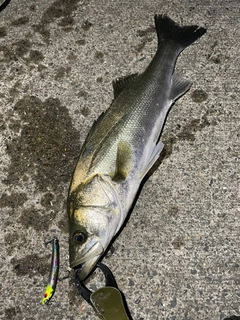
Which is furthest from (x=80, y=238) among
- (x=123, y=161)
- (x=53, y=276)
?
(x=123, y=161)

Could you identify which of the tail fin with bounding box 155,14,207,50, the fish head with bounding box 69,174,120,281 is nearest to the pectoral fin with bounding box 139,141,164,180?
the fish head with bounding box 69,174,120,281

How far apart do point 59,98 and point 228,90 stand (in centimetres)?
166

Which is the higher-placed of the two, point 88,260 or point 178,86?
point 178,86

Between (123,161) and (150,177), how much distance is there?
45 cm

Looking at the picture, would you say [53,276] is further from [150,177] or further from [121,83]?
[121,83]

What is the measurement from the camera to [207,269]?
9.10 feet

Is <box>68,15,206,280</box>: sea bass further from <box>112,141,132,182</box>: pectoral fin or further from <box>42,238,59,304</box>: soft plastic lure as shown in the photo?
<box>42,238,59,304</box>: soft plastic lure

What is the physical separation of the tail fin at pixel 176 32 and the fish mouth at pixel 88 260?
6.92ft

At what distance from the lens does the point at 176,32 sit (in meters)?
3.54

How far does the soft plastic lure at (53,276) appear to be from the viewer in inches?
109

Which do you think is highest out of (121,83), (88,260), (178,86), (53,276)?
(121,83)

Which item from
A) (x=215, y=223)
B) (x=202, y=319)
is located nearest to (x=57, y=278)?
(x=202, y=319)

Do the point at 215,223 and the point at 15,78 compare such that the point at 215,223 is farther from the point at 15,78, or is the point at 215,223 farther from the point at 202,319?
the point at 15,78

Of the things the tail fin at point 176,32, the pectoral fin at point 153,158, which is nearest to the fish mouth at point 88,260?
the pectoral fin at point 153,158
